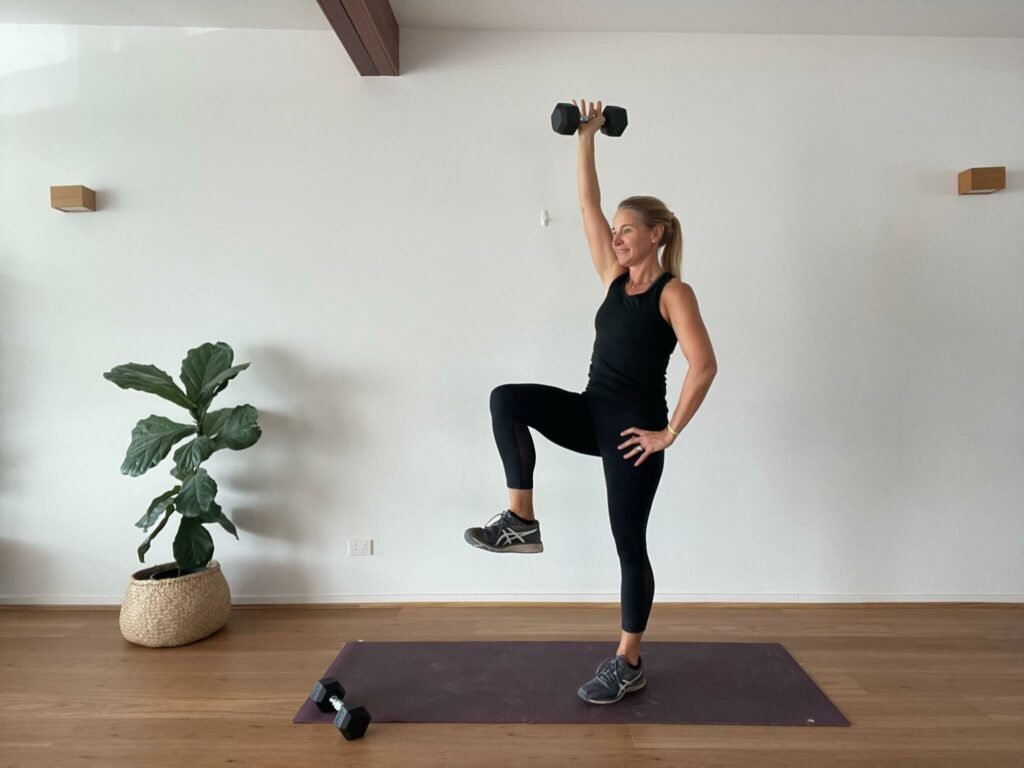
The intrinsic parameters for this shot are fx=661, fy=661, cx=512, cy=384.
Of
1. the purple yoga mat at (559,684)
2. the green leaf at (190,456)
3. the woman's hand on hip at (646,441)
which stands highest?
the woman's hand on hip at (646,441)

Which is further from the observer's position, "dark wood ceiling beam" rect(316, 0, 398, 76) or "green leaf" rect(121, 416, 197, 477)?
"green leaf" rect(121, 416, 197, 477)

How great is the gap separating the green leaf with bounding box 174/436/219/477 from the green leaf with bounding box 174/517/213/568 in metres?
0.24

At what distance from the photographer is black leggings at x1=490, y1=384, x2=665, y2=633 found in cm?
200

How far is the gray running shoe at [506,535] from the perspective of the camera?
6.57ft

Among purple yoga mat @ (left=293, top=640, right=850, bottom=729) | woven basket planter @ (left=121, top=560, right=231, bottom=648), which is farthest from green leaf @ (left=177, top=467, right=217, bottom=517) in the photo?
purple yoga mat @ (left=293, top=640, right=850, bottom=729)

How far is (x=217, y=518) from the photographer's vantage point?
2752 millimetres

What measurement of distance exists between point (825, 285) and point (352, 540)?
2.51 metres

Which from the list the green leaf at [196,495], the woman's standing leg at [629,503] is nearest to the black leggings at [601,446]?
the woman's standing leg at [629,503]

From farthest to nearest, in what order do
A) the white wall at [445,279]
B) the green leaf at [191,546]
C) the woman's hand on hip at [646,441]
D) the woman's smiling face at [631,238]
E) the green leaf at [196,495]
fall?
the white wall at [445,279], the green leaf at [191,546], the green leaf at [196,495], the woman's smiling face at [631,238], the woman's hand on hip at [646,441]

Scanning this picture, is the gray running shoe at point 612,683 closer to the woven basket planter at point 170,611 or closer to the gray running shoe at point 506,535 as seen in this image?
the gray running shoe at point 506,535

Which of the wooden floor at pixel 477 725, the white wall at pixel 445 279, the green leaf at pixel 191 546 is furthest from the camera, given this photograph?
the white wall at pixel 445 279

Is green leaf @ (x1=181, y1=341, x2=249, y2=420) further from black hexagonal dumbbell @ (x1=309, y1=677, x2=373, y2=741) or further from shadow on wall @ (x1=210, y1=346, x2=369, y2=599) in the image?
black hexagonal dumbbell @ (x1=309, y1=677, x2=373, y2=741)

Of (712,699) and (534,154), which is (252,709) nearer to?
(712,699)

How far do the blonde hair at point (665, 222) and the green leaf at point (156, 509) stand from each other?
7.03ft
